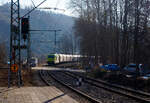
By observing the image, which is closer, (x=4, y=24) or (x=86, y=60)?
(x=86, y=60)

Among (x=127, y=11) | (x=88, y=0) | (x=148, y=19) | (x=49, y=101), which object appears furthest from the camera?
(x=88, y=0)

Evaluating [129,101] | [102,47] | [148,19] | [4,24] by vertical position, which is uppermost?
[4,24]

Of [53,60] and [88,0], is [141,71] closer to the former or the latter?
[88,0]

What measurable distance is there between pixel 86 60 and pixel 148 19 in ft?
70.4

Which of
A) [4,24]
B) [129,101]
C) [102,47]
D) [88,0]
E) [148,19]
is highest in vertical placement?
[4,24]

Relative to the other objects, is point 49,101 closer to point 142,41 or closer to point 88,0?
point 142,41

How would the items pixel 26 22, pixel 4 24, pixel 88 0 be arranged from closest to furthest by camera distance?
pixel 26 22
pixel 88 0
pixel 4 24

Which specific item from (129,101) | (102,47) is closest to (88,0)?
(102,47)

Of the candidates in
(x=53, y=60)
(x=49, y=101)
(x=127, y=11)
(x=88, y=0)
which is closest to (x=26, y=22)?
(x=49, y=101)

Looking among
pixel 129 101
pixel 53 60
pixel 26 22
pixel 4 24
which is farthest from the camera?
pixel 4 24

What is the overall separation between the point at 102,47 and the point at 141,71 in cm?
1308

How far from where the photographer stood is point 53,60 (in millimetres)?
60906

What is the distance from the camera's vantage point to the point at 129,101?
12.4 meters

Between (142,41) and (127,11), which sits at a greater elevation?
(127,11)
